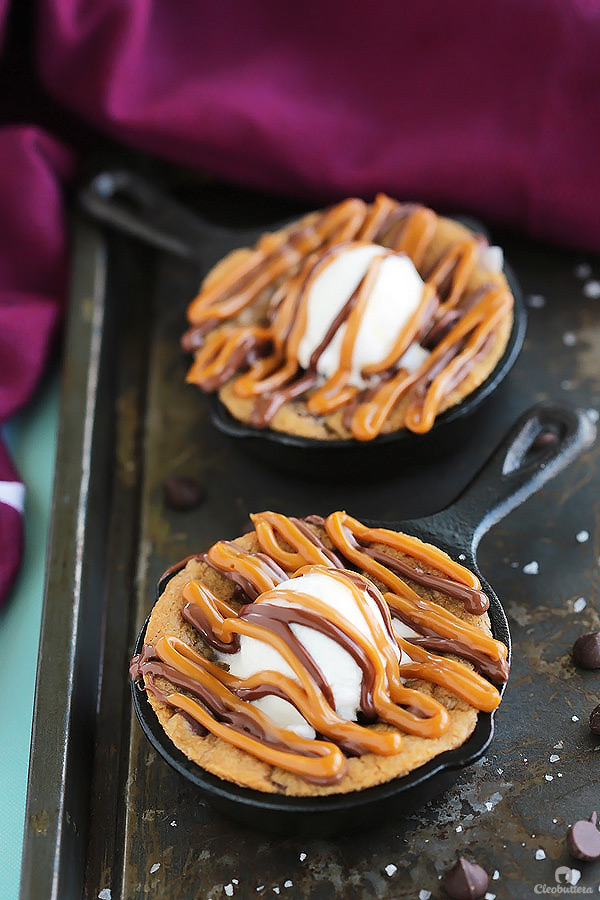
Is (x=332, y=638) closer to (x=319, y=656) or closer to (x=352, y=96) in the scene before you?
(x=319, y=656)

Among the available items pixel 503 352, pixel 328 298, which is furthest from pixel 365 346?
pixel 503 352

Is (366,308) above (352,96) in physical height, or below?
below

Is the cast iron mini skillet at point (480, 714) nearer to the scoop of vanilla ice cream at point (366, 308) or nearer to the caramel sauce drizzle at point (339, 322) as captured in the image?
the caramel sauce drizzle at point (339, 322)

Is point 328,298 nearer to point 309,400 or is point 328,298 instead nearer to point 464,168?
Result: point 309,400

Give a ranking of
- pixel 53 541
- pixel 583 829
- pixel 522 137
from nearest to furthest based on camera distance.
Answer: pixel 583 829, pixel 53 541, pixel 522 137

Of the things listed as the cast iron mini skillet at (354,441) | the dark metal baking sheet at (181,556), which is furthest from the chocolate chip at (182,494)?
the cast iron mini skillet at (354,441)

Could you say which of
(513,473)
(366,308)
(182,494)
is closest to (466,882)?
(513,473)
